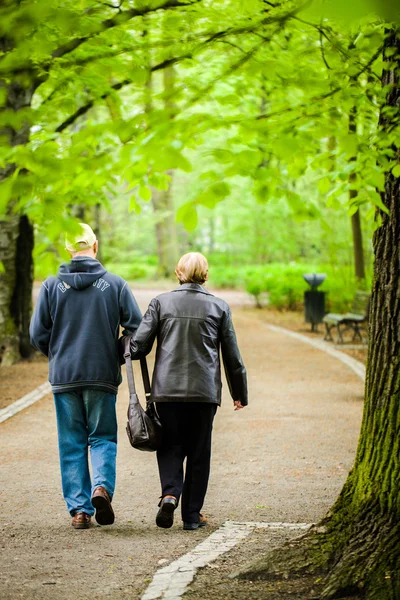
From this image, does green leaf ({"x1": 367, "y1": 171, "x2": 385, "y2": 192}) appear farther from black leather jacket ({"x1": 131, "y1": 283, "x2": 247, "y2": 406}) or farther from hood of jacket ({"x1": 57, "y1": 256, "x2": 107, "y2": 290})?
hood of jacket ({"x1": 57, "y1": 256, "x2": 107, "y2": 290})

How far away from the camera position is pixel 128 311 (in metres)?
5.69

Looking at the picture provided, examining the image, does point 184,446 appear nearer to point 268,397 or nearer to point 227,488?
point 227,488

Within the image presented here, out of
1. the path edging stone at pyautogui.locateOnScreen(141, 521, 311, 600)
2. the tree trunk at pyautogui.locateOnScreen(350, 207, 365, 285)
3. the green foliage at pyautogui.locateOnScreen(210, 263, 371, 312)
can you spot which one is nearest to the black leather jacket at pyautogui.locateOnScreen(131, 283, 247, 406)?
the path edging stone at pyautogui.locateOnScreen(141, 521, 311, 600)

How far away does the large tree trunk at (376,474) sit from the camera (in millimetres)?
4203

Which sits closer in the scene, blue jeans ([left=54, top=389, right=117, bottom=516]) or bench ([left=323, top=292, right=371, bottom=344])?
blue jeans ([left=54, top=389, right=117, bottom=516])

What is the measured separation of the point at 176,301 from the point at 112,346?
52 cm

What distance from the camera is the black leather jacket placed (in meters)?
5.40

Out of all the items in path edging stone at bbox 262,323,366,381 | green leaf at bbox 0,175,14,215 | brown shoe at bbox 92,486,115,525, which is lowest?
path edging stone at bbox 262,323,366,381

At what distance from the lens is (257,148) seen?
13.0ft

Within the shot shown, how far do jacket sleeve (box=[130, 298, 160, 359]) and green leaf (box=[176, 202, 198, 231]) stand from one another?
2.12 m

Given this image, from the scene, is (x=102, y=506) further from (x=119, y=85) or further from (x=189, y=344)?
(x=119, y=85)

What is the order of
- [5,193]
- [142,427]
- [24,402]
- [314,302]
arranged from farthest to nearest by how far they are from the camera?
[314,302]
[24,402]
[142,427]
[5,193]

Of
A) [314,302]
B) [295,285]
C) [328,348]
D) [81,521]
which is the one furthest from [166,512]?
[295,285]

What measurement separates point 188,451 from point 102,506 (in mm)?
652
